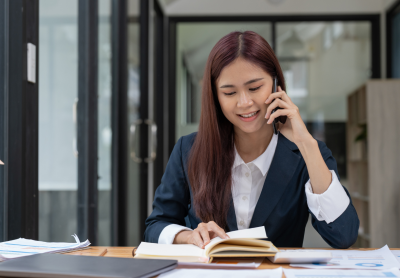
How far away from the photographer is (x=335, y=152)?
4.56 metres

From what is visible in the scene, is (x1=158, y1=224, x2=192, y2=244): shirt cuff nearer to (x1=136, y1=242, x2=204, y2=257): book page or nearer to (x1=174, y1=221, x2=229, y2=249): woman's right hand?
(x1=174, y1=221, x2=229, y2=249): woman's right hand

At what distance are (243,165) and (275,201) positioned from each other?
0.58 feet

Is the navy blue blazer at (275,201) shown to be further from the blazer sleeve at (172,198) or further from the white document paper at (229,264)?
the white document paper at (229,264)

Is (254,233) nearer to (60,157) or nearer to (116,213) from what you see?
(60,157)

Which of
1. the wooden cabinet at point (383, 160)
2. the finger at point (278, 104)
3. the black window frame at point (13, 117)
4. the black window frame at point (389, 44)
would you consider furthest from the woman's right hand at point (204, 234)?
the black window frame at point (389, 44)

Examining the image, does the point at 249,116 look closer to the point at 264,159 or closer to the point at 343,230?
the point at 264,159

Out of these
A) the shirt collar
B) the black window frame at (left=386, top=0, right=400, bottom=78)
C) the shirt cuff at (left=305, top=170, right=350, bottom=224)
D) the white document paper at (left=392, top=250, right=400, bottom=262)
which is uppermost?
the black window frame at (left=386, top=0, right=400, bottom=78)

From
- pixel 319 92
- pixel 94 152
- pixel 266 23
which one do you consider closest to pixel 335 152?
pixel 319 92

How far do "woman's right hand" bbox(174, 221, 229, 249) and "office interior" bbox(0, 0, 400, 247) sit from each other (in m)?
0.69

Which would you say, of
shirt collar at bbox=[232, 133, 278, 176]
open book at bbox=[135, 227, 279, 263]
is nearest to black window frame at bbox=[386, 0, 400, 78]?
shirt collar at bbox=[232, 133, 278, 176]

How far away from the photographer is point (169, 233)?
4.04 feet

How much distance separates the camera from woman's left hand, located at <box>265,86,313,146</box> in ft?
4.25

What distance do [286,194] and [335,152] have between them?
3.41m

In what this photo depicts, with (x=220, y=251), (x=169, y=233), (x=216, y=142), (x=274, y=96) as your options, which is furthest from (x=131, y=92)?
(x=220, y=251)
